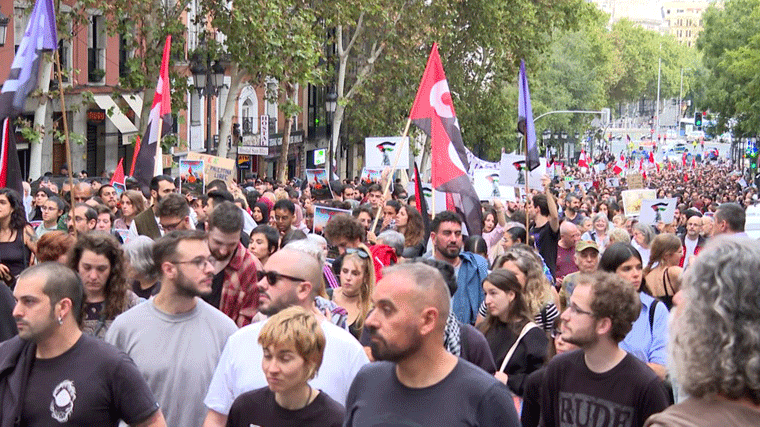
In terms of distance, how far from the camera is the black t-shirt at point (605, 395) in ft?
16.7

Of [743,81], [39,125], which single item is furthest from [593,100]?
[39,125]

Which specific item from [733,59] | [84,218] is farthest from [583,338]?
[733,59]

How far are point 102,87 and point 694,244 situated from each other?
855 inches

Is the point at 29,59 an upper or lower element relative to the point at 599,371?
upper

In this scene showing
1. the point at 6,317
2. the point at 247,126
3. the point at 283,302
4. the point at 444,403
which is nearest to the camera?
the point at 444,403

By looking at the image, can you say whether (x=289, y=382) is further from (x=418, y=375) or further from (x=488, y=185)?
(x=488, y=185)

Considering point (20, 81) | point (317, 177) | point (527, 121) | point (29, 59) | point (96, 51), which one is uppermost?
point (96, 51)

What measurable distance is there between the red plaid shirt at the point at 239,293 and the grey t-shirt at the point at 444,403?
326cm

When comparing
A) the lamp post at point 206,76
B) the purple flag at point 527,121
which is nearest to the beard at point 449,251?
the purple flag at point 527,121

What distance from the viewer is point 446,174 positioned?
13.4 metres

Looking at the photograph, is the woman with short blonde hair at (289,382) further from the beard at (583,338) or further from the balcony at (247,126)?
the balcony at (247,126)

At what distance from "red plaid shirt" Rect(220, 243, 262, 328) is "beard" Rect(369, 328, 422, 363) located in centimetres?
331

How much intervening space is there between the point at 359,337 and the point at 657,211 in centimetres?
1203

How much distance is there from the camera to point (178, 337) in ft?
18.9
